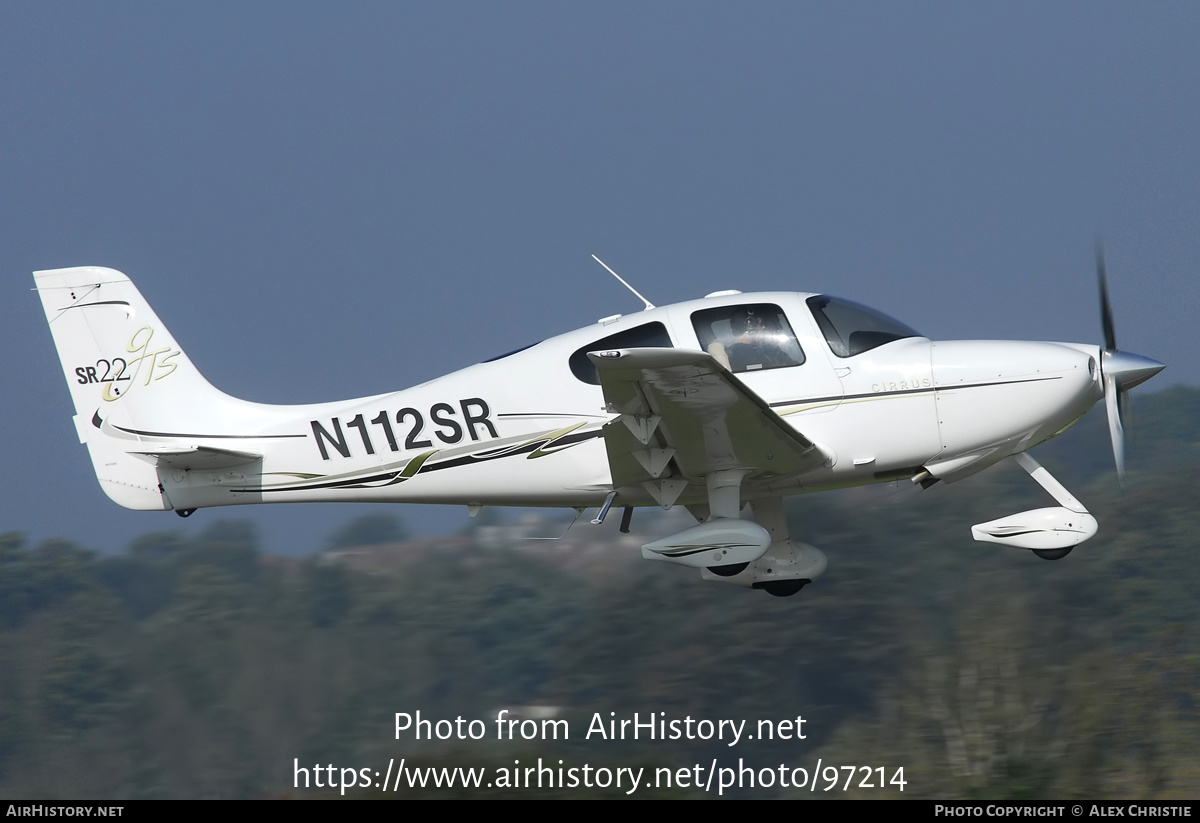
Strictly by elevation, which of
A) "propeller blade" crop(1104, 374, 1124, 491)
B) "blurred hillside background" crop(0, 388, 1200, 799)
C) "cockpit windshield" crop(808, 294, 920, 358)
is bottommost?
"blurred hillside background" crop(0, 388, 1200, 799)

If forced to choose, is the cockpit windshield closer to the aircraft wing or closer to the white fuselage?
the white fuselage

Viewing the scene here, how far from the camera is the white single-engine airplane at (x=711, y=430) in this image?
8977 mm

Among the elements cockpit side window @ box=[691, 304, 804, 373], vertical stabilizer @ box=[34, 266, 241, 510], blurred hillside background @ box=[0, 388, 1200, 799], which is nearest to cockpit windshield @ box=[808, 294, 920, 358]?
cockpit side window @ box=[691, 304, 804, 373]

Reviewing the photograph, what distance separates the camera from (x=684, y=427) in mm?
8781

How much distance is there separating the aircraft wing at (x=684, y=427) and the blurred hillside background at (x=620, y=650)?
864 centimetres

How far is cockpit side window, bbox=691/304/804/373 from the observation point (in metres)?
9.12

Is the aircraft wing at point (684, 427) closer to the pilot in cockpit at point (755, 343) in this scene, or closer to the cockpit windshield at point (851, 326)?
the pilot in cockpit at point (755, 343)

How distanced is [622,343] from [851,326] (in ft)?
5.54

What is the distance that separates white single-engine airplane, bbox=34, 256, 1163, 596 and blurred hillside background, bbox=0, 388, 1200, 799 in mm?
7647

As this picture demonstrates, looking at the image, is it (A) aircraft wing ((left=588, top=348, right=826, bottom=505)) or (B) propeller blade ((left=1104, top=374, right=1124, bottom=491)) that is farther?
(B) propeller blade ((left=1104, top=374, right=1124, bottom=491))

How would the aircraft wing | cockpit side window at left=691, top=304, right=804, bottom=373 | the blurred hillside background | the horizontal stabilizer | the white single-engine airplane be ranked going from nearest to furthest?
the aircraft wing < the white single-engine airplane < cockpit side window at left=691, top=304, right=804, bottom=373 < the horizontal stabilizer < the blurred hillside background

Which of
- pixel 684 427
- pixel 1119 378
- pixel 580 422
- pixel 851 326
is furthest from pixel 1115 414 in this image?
pixel 580 422

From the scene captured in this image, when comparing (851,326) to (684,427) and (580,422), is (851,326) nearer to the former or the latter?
(684,427)

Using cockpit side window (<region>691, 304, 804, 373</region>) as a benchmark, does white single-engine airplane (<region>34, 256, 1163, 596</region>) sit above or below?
below
